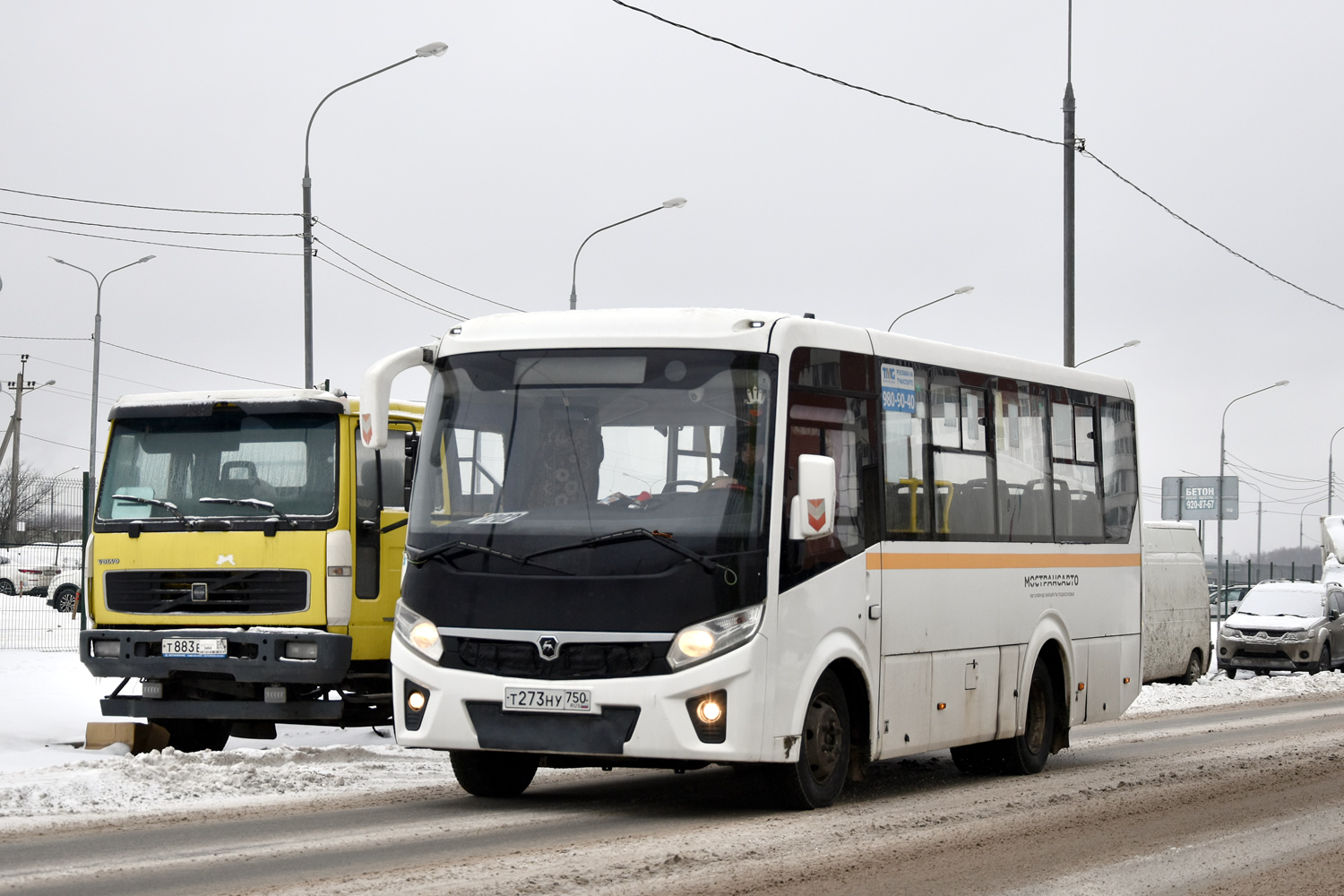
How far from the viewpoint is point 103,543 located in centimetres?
1430

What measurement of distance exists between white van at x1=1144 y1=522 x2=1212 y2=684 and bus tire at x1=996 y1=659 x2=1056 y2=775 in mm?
12697

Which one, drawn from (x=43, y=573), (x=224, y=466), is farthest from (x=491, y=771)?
(x=43, y=573)

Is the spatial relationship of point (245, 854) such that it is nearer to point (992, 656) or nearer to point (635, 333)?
point (635, 333)

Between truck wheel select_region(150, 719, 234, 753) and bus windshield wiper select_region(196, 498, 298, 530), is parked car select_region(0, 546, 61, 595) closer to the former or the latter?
truck wheel select_region(150, 719, 234, 753)

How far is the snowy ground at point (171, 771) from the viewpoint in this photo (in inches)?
410

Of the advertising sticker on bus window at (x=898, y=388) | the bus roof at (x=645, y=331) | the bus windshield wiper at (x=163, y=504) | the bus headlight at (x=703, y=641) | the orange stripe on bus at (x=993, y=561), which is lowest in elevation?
the bus headlight at (x=703, y=641)

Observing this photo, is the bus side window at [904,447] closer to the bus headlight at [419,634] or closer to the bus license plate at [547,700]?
the bus license plate at [547,700]

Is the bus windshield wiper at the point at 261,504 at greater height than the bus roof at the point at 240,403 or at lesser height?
lesser

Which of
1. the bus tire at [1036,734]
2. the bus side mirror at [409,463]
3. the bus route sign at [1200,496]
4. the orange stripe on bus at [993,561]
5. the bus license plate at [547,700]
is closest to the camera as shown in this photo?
the bus license plate at [547,700]

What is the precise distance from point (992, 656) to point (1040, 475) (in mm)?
1633

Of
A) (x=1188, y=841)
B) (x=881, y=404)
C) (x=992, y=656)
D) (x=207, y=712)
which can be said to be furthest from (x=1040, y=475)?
(x=207, y=712)

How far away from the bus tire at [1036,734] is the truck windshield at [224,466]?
544 centimetres

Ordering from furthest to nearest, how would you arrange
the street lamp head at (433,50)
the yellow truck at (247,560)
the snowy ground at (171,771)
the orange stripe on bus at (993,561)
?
the street lamp head at (433,50) < the yellow truck at (247,560) < the orange stripe on bus at (993,561) < the snowy ground at (171,771)

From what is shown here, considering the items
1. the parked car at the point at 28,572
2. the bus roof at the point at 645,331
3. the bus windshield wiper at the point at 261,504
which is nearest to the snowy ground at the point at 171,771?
the bus windshield wiper at the point at 261,504
